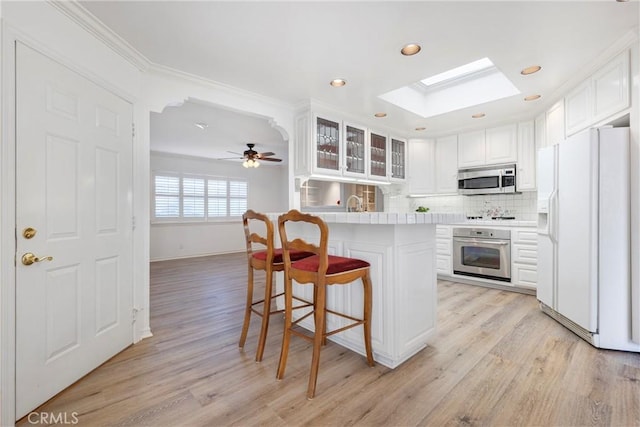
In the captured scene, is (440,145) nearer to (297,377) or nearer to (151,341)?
(297,377)

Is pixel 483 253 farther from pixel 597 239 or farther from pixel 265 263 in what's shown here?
pixel 265 263

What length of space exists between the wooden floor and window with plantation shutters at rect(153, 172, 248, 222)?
4.66m

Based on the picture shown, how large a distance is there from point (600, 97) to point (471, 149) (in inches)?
77.9

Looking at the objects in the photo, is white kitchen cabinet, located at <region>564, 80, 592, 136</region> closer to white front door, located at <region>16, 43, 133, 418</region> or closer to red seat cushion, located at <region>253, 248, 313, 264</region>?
red seat cushion, located at <region>253, 248, 313, 264</region>

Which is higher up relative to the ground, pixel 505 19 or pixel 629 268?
pixel 505 19

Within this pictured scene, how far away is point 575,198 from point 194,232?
713 cm

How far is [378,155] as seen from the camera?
454 cm

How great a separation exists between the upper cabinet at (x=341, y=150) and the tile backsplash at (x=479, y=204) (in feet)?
2.45

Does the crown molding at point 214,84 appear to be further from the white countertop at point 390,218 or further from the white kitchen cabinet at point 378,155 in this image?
the white countertop at point 390,218

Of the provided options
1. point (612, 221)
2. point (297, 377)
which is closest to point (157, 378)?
point (297, 377)

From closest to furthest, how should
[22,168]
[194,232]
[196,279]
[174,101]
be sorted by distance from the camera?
[22,168] < [174,101] < [196,279] < [194,232]

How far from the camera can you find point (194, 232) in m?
7.22

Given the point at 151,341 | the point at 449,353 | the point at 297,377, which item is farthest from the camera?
the point at 151,341

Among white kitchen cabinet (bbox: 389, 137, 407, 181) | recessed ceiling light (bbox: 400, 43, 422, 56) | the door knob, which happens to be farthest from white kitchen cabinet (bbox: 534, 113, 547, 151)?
the door knob
